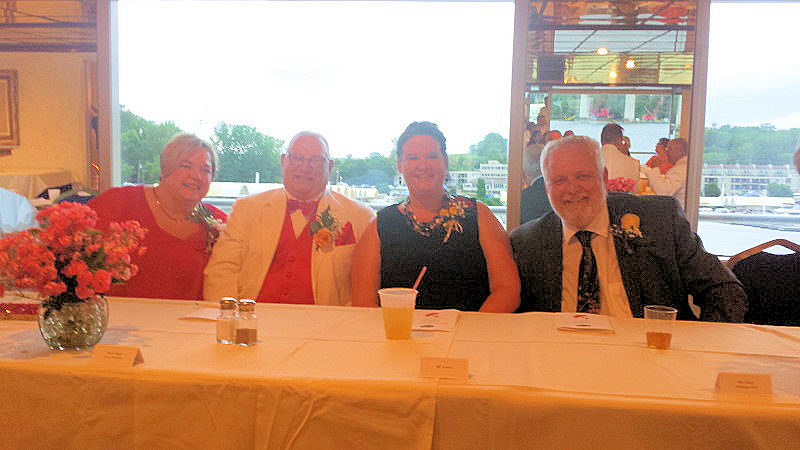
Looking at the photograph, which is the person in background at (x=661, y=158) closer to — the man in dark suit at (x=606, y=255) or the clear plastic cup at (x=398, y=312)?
the man in dark suit at (x=606, y=255)

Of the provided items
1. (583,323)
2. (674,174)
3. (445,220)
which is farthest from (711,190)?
(583,323)

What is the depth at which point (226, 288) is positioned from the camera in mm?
2453

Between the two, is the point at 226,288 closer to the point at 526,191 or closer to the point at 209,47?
the point at 526,191

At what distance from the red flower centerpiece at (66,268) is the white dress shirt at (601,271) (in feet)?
4.77

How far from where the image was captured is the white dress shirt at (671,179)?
4023mm

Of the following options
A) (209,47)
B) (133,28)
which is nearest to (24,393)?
(209,47)

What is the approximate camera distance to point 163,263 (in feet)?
8.22

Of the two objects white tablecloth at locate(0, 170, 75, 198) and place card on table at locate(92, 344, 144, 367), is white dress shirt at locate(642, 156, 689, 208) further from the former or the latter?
white tablecloth at locate(0, 170, 75, 198)

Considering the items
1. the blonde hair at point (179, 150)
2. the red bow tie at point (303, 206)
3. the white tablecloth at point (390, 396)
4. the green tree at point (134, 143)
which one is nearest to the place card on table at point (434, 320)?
the white tablecloth at point (390, 396)

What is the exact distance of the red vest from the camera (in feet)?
8.18

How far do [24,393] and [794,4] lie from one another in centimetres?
488

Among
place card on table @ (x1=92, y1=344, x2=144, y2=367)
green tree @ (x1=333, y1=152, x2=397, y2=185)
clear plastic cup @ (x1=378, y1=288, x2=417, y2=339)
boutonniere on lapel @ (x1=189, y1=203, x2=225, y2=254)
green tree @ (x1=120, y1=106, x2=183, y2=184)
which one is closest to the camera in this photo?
place card on table @ (x1=92, y1=344, x2=144, y2=367)

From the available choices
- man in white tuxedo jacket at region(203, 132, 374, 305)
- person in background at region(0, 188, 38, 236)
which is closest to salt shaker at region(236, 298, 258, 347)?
man in white tuxedo jacket at region(203, 132, 374, 305)

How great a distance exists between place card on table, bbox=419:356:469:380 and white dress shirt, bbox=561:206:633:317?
1131 mm
